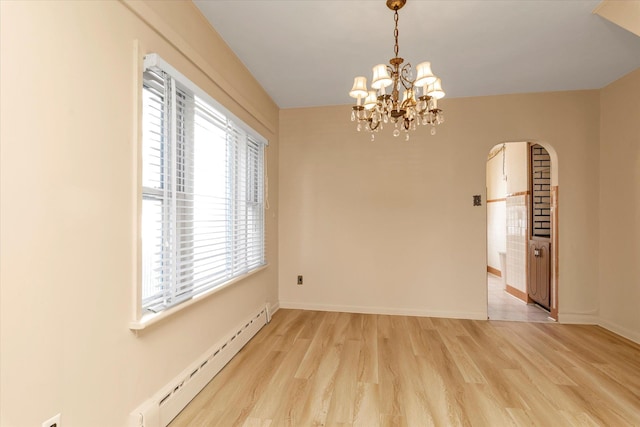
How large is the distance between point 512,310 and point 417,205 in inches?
77.5

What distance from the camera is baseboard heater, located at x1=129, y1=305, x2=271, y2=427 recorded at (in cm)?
161

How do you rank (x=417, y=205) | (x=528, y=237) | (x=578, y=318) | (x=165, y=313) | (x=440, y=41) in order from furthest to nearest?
1. (x=528, y=237)
2. (x=417, y=205)
3. (x=578, y=318)
4. (x=440, y=41)
5. (x=165, y=313)

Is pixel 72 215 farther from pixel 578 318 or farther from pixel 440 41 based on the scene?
pixel 578 318

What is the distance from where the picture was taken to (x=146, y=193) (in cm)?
168

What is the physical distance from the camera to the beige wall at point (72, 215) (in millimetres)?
1043

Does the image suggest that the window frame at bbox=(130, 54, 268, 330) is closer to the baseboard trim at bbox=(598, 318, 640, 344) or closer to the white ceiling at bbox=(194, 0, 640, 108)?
the white ceiling at bbox=(194, 0, 640, 108)

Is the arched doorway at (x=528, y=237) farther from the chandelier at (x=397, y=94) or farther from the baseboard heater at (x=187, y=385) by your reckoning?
the baseboard heater at (x=187, y=385)

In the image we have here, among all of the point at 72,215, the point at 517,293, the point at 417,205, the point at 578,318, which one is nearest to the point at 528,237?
the point at 517,293

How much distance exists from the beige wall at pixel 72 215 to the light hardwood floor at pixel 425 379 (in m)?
0.68

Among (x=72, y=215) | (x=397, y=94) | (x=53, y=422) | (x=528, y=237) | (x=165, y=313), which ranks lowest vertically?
(x=53, y=422)

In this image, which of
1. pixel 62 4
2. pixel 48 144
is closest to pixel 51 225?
pixel 48 144

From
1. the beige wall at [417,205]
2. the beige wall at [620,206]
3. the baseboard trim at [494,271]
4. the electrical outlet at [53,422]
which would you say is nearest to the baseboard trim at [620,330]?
the beige wall at [620,206]

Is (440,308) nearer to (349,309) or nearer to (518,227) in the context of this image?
(349,309)

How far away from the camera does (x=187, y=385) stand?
196 centimetres
